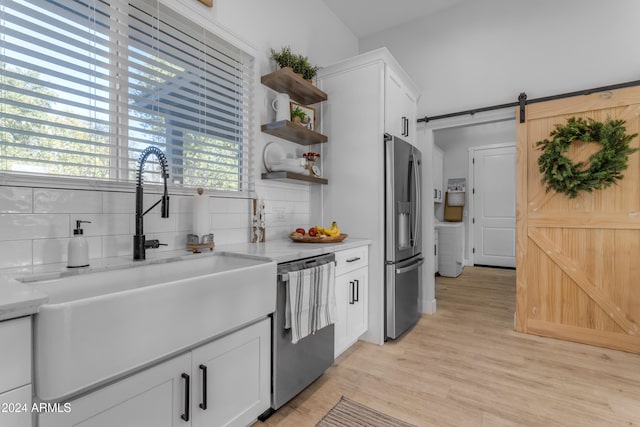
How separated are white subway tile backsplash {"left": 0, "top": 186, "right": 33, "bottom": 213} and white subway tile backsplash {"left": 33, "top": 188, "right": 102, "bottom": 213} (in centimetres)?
2

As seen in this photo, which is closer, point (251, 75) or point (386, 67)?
point (251, 75)

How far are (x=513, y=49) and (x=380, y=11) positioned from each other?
4.91ft

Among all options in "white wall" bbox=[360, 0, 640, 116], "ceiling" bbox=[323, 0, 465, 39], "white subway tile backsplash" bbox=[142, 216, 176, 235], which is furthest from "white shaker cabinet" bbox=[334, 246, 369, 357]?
"ceiling" bbox=[323, 0, 465, 39]

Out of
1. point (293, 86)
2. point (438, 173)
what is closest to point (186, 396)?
point (293, 86)


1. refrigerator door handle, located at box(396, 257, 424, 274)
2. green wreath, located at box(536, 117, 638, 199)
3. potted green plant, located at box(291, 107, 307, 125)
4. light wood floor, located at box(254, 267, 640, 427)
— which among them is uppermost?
potted green plant, located at box(291, 107, 307, 125)

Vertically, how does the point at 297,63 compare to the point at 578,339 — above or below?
above

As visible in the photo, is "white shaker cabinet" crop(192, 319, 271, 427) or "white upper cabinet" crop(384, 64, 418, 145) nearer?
"white shaker cabinet" crop(192, 319, 271, 427)

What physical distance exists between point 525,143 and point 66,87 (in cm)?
351

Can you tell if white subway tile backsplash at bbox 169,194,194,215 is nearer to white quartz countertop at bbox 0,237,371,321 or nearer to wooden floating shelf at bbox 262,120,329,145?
white quartz countertop at bbox 0,237,371,321

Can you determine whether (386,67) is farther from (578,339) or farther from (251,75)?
(578,339)

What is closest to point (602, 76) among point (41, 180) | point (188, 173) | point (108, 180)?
point (188, 173)

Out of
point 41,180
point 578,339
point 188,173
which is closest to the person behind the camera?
point 41,180

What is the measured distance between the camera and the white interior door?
6051mm

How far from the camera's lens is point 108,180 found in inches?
63.0
